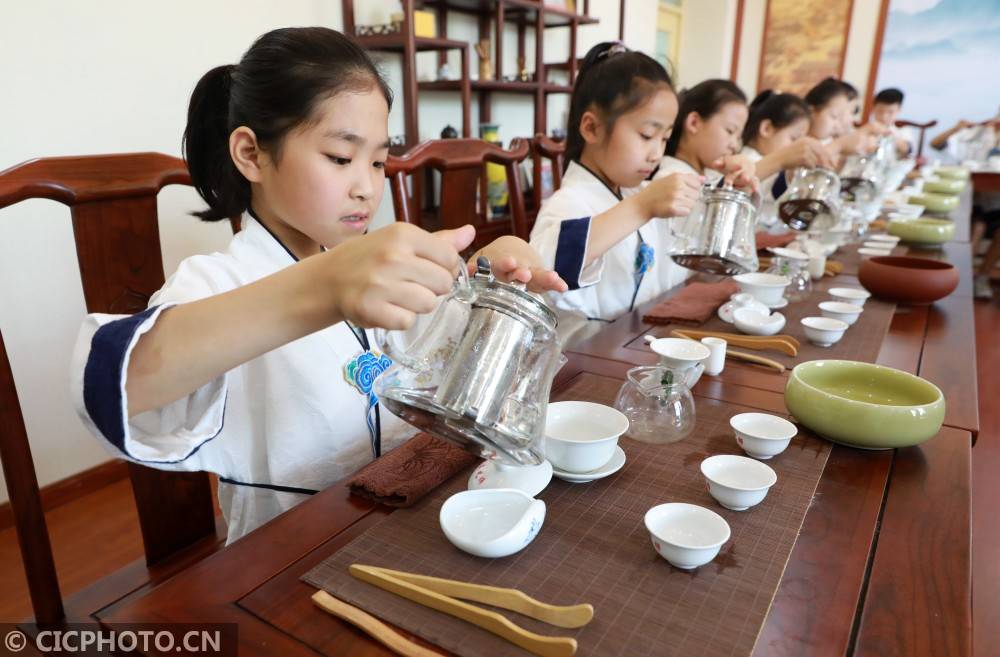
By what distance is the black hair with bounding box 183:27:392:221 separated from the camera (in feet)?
2.91

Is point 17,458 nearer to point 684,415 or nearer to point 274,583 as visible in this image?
point 274,583

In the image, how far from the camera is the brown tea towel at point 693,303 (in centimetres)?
127

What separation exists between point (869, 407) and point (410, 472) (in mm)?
522

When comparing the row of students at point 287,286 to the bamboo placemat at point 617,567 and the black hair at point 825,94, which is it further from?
the black hair at point 825,94

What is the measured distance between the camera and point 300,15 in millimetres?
2250

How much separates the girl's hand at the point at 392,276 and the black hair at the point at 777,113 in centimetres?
257

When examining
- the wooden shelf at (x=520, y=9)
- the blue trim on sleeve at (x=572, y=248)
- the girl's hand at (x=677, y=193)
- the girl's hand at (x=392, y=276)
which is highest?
the wooden shelf at (x=520, y=9)

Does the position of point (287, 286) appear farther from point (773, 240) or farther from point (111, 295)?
point (773, 240)

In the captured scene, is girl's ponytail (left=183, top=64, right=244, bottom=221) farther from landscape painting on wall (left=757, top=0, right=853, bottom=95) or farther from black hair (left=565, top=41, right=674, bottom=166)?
landscape painting on wall (left=757, top=0, right=853, bottom=95)

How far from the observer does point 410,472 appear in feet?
2.31

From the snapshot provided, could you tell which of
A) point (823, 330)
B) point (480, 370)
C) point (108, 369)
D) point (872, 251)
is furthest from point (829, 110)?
point (108, 369)

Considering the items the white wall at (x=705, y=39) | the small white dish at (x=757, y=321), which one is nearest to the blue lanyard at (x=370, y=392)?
the small white dish at (x=757, y=321)

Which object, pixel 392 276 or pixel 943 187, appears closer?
pixel 392 276

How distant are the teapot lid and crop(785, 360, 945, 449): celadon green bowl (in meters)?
0.43
